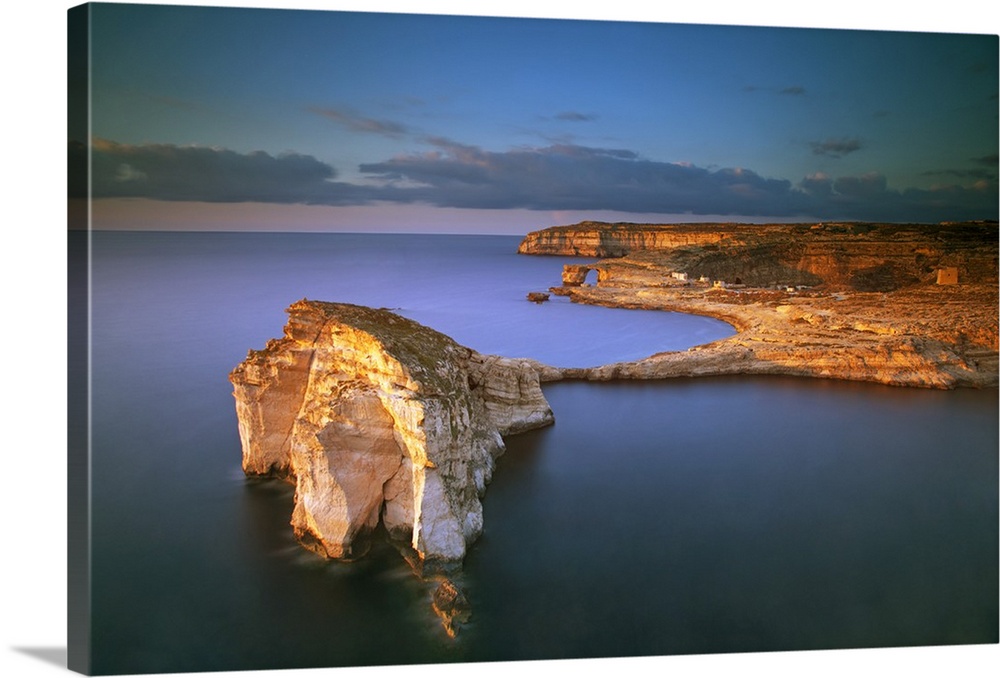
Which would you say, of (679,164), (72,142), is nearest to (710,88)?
(679,164)

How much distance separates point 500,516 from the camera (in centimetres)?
760

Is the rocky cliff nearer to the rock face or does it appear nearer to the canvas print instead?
the canvas print

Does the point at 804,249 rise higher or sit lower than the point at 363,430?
higher

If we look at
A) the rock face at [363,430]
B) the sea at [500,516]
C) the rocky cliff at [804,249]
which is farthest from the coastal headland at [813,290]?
the rock face at [363,430]

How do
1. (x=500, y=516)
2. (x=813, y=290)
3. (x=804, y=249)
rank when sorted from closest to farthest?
(x=500, y=516), (x=804, y=249), (x=813, y=290)

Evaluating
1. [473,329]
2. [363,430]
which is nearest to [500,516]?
[363,430]

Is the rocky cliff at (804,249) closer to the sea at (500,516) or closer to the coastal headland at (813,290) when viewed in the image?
the coastal headland at (813,290)

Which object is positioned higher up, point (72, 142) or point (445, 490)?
point (72, 142)

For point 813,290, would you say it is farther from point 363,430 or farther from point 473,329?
point 363,430

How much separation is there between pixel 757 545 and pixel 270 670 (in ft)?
13.1

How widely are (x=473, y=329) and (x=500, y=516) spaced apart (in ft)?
6.67

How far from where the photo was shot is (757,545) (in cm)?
706

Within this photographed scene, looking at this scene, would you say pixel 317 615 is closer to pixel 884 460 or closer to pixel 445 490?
pixel 445 490

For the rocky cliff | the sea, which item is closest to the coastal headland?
the rocky cliff
